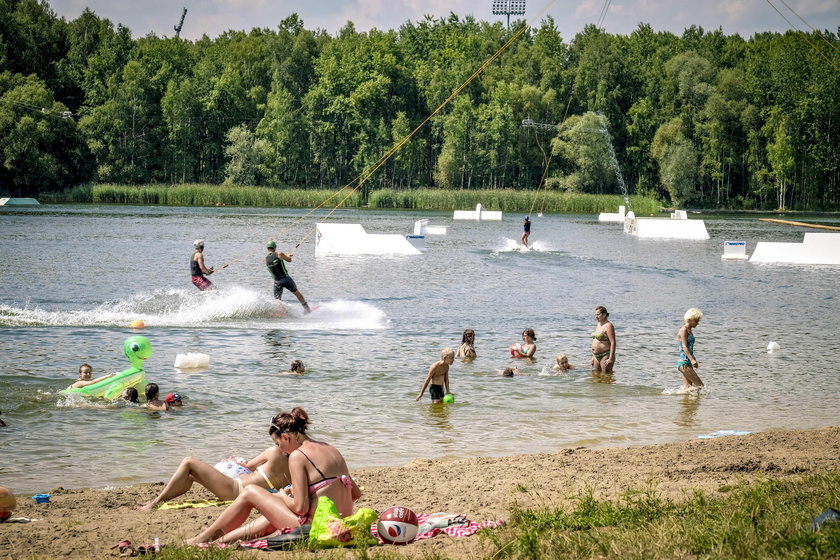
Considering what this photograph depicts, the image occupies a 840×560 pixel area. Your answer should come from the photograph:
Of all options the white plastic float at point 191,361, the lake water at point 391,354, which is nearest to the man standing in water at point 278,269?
the lake water at point 391,354

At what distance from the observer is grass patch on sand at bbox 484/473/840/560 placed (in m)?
6.46

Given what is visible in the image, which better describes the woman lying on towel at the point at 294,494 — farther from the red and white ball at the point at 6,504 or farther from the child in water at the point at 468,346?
the child in water at the point at 468,346

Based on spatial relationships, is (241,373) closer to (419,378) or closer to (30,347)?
(419,378)

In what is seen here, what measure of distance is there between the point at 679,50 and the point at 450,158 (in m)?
38.4

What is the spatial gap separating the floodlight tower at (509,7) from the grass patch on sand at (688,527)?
5615 inches

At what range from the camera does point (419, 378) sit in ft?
54.0

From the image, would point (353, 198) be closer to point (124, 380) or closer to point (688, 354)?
point (688, 354)

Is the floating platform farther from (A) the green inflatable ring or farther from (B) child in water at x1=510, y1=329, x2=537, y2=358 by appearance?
(A) the green inflatable ring

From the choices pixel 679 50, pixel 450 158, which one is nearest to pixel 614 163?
pixel 450 158

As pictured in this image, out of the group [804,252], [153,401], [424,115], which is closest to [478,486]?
[153,401]

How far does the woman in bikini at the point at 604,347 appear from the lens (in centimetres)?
1680

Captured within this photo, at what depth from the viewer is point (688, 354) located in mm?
14977

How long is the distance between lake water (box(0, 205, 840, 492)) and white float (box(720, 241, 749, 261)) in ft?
5.00

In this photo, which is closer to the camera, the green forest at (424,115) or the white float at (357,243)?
the white float at (357,243)
